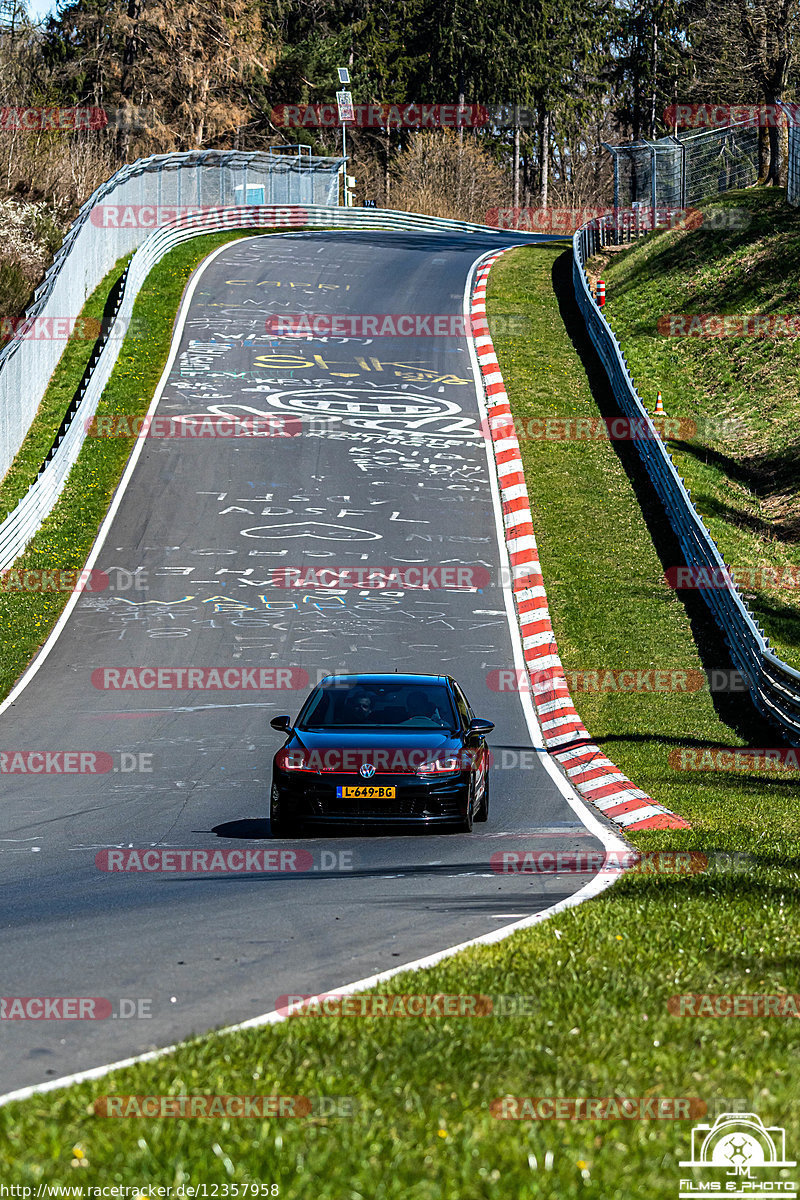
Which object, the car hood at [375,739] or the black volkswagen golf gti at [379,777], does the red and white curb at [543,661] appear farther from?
the car hood at [375,739]

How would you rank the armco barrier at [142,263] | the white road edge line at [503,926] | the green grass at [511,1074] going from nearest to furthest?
the green grass at [511,1074]
the white road edge line at [503,926]
the armco barrier at [142,263]

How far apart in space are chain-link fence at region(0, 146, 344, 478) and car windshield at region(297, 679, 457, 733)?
60.8 feet

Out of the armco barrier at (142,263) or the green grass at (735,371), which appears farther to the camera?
the green grass at (735,371)

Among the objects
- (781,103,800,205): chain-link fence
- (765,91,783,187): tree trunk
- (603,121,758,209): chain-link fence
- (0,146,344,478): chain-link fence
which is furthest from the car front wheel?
(603,121,758,209): chain-link fence

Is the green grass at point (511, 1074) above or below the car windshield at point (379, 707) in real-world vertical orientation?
above

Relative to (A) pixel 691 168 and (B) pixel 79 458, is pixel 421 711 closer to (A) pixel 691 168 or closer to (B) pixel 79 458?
(B) pixel 79 458

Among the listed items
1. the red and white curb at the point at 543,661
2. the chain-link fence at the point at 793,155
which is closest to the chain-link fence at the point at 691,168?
the chain-link fence at the point at 793,155

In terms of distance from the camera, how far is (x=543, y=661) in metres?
22.0

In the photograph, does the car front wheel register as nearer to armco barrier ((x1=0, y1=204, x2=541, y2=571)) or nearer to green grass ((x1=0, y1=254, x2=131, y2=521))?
armco barrier ((x1=0, y1=204, x2=541, y2=571))

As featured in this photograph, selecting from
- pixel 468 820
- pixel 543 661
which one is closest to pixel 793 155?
pixel 543 661

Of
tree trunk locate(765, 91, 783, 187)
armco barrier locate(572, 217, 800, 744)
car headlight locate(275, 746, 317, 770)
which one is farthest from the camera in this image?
tree trunk locate(765, 91, 783, 187)

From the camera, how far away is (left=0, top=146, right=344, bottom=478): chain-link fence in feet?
106

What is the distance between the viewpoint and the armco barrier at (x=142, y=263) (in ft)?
89.9

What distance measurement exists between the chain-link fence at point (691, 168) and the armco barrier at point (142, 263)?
1042 cm
